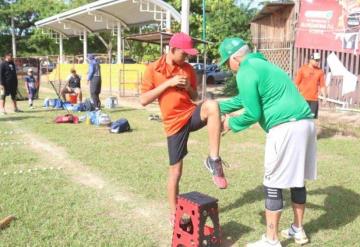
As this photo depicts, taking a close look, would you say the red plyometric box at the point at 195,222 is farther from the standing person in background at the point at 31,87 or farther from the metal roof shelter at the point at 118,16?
the metal roof shelter at the point at 118,16

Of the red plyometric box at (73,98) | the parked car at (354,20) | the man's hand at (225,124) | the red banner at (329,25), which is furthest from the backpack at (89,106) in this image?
the man's hand at (225,124)

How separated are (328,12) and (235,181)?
9210 millimetres

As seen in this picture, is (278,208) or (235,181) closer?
(278,208)

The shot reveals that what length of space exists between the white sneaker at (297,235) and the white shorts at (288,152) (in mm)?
597

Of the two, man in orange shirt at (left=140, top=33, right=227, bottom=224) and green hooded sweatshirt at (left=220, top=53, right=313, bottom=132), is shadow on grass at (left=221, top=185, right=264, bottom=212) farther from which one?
green hooded sweatshirt at (left=220, top=53, right=313, bottom=132)

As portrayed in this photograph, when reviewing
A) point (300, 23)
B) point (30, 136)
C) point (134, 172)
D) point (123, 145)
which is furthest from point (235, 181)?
point (300, 23)

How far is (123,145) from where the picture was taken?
902cm

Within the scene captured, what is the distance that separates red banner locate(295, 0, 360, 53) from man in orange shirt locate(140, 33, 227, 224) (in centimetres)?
954

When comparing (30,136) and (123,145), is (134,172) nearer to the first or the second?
(123,145)

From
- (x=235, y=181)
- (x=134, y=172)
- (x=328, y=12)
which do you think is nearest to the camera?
(x=235, y=181)

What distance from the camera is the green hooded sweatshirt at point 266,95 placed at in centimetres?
370

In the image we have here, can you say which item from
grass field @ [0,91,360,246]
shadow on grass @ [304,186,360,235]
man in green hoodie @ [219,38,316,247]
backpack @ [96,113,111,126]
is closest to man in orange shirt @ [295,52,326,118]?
grass field @ [0,91,360,246]

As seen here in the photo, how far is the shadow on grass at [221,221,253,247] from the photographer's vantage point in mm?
4328

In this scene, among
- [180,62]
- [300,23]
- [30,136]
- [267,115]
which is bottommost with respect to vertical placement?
[30,136]
